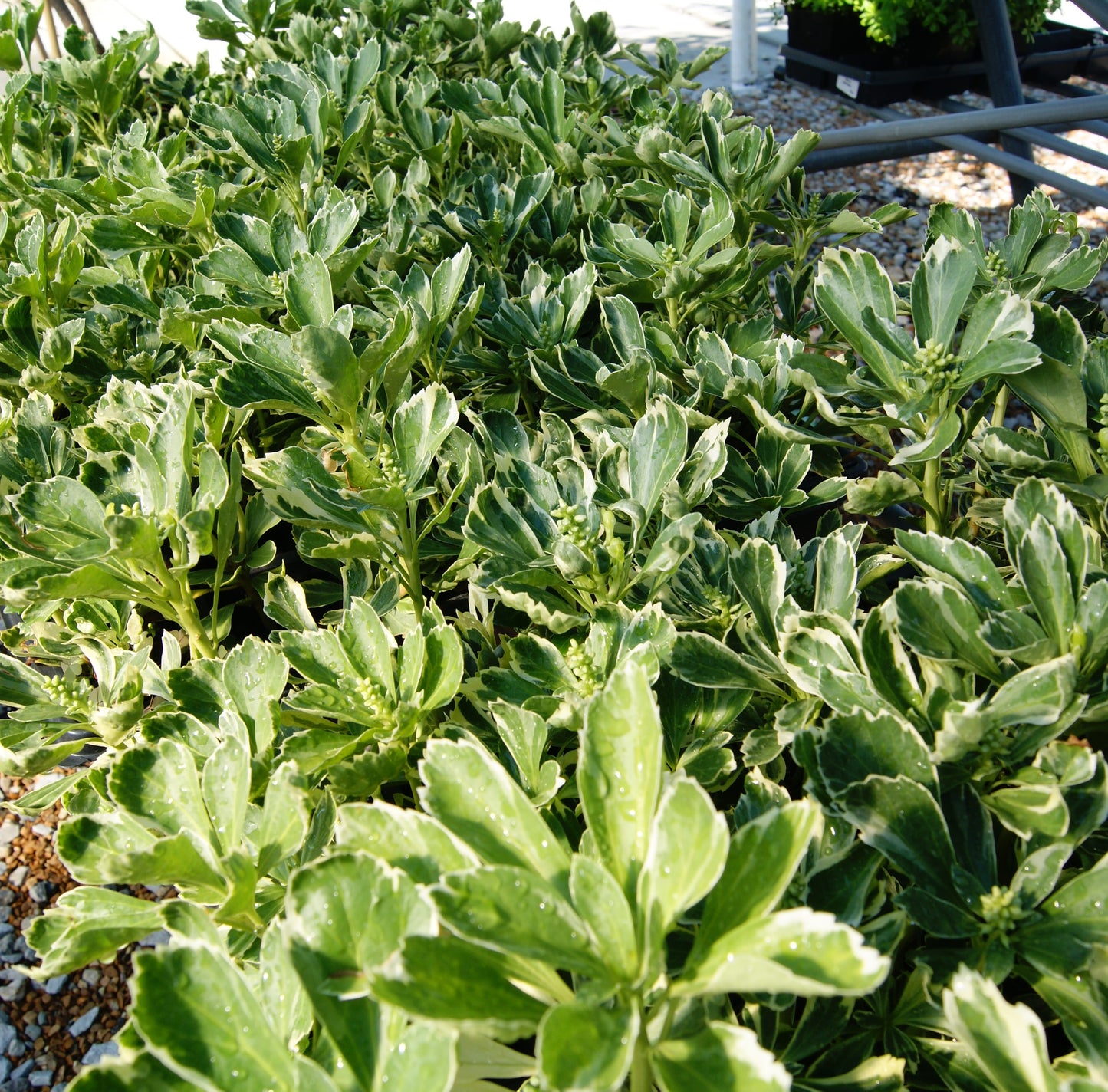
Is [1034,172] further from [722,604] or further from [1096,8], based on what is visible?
[722,604]

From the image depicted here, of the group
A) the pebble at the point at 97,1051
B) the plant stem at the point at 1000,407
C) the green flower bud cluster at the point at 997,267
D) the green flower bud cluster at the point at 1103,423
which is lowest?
the pebble at the point at 97,1051

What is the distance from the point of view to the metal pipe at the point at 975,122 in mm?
2188

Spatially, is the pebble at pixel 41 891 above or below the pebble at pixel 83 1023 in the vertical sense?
above

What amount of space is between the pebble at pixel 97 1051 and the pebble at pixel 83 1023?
0.04 metres

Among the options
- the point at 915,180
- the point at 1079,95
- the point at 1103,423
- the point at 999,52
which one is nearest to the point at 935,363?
the point at 1103,423

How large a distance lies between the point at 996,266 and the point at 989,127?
133cm

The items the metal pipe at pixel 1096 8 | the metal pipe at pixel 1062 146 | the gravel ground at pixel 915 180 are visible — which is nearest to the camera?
the metal pipe at pixel 1096 8

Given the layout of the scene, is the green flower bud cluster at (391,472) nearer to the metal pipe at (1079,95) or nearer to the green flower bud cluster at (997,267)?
the green flower bud cluster at (997,267)

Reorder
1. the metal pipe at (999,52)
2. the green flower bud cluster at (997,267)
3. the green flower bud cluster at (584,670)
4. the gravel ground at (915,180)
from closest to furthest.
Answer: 1. the green flower bud cluster at (584,670)
2. the green flower bud cluster at (997,267)
3. the metal pipe at (999,52)
4. the gravel ground at (915,180)

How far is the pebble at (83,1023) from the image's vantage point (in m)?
1.67

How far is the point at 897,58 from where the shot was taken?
5383mm

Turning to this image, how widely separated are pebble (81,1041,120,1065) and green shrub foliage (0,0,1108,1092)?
65 centimetres

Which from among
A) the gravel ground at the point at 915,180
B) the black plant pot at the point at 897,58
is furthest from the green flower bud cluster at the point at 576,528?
the black plant pot at the point at 897,58

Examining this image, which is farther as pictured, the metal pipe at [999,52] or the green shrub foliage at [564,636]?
the metal pipe at [999,52]
